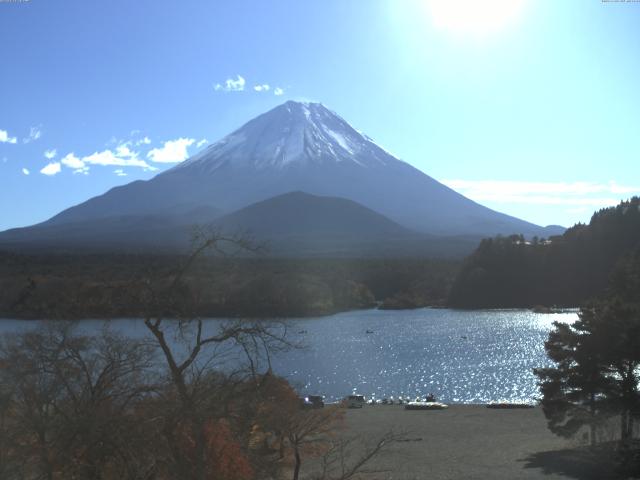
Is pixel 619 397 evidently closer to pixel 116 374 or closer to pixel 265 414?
pixel 265 414

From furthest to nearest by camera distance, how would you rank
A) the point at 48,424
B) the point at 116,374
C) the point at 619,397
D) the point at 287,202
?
the point at 287,202 → the point at 619,397 → the point at 116,374 → the point at 48,424

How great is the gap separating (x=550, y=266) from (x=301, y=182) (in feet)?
189

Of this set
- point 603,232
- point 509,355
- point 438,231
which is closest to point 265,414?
point 509,355

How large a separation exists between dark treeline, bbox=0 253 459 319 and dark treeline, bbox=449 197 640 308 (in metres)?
3.86

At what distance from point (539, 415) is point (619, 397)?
622cm

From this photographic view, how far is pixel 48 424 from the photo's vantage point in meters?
3.74

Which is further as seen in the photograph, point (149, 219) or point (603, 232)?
point (149, 219)

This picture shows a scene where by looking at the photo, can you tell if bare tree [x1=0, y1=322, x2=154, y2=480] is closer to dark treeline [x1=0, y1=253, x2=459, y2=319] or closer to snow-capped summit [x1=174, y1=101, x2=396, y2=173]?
dark treeline [x1=0, y1=253, x2=459, y2=319]

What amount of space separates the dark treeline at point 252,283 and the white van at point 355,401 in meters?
3.02

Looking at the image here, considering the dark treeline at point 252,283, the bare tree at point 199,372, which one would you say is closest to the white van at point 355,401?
the dark treeline at point 252,283

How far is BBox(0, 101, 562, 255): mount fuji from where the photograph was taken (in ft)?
329

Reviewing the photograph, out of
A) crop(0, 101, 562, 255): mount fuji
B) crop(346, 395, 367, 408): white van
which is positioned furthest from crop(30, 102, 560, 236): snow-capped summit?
crop(346, 395, 367, 408): white van

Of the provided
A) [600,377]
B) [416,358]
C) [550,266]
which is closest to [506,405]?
[600,377]

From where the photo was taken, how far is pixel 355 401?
710 inches
